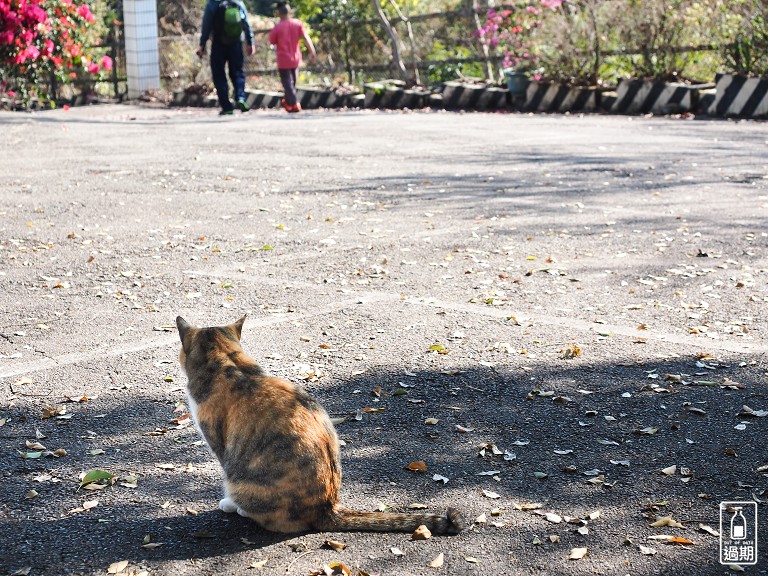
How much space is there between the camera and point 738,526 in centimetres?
377

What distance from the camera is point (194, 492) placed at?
4148 millimetres

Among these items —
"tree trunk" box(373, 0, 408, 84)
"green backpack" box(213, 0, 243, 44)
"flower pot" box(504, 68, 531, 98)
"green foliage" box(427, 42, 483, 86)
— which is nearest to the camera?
"green backpack" box(213, 0, 243, 44)

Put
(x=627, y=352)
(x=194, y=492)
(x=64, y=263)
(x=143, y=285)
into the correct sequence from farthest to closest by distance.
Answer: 1. (x=64, y=263)
2. (x=143, y=285)
3. (x=627, y=352)
4. (x=194, y=492)

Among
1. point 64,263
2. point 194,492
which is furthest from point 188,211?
point 194,492

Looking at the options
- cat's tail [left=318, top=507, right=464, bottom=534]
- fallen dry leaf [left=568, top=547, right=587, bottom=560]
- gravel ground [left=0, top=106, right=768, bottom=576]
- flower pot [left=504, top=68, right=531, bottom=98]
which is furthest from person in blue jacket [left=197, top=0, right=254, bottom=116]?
fallen dry leaf [left=568, top=547, right=587, bottom=560]

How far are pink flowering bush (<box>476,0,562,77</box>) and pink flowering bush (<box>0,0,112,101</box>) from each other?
8.95 metres

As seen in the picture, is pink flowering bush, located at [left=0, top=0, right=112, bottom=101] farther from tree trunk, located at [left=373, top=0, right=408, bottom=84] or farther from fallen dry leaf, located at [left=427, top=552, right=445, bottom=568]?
fallen dry leaf, located at [left=427, top=552, right=445, bottom=568]

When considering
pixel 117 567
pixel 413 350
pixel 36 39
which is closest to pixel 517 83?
pixel 36 39

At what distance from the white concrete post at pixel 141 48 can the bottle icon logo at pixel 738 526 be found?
81.1 ft

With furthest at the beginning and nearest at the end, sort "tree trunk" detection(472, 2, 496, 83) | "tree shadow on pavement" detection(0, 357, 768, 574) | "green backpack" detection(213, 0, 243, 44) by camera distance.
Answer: "tree trunk" detection(472, 2, 496, 83), "green backpack" detection(213, 0, 243, 44), "tree shadow on pavement" detection(0, 357, 768, 574)

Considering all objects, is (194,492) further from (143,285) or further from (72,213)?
(72,213)

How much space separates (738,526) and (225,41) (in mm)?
17479

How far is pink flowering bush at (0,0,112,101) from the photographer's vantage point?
54.4 ft

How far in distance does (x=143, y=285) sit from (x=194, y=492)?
3392 millimetres
